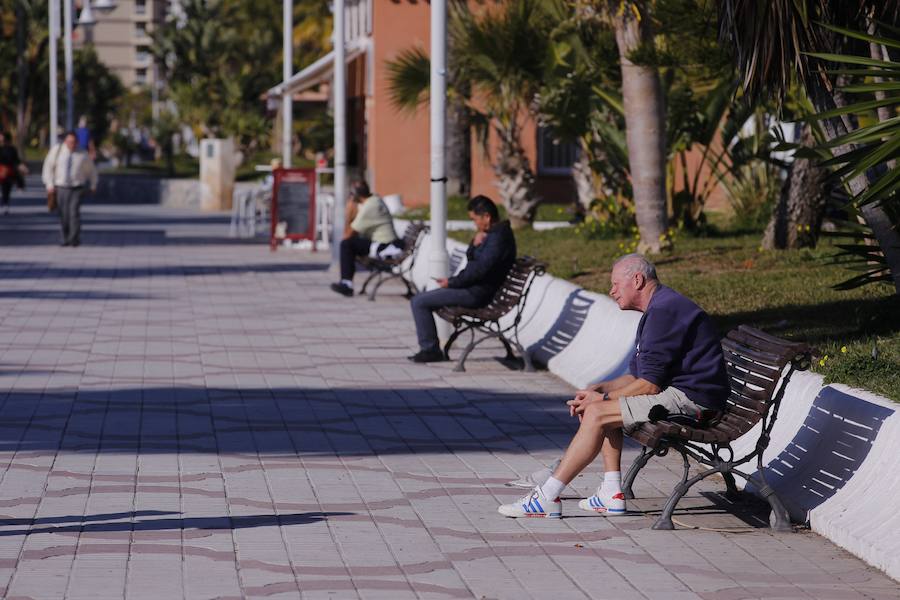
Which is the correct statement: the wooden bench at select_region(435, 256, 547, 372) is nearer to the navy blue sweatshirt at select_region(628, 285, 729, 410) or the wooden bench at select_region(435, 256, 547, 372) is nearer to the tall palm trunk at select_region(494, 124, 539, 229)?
the navy blue sweatshirt at select_region(628, 285, 729, 410)

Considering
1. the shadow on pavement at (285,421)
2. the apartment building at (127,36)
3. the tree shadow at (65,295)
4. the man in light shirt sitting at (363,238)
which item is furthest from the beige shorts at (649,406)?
the apartment building at (127,36)

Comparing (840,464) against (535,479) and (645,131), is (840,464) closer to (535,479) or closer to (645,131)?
(535,479)

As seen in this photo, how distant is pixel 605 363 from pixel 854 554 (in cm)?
483

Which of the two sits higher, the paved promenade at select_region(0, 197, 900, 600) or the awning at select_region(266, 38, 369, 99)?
the awning at select_region(266, 38, 369, 99)

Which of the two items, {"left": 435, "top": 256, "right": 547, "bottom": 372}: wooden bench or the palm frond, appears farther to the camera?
the palm frond

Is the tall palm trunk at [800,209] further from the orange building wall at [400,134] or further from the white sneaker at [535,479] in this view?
the orange building wall at [400,134]

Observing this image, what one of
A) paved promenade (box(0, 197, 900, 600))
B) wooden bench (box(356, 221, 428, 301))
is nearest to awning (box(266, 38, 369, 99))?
wooden bench (box(356, 221, 428, 301))

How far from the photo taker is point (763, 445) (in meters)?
7.39

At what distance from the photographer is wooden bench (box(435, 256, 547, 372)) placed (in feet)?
41.7

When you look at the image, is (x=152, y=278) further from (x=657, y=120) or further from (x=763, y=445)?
(x=763, y=445)

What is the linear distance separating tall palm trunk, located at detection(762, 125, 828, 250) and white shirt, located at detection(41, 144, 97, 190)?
40.8ft

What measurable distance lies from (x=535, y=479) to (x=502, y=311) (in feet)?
16.4

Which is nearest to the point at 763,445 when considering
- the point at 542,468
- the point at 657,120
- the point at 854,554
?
the point at 854,554

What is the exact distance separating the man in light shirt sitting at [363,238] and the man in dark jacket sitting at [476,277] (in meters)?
5.34
